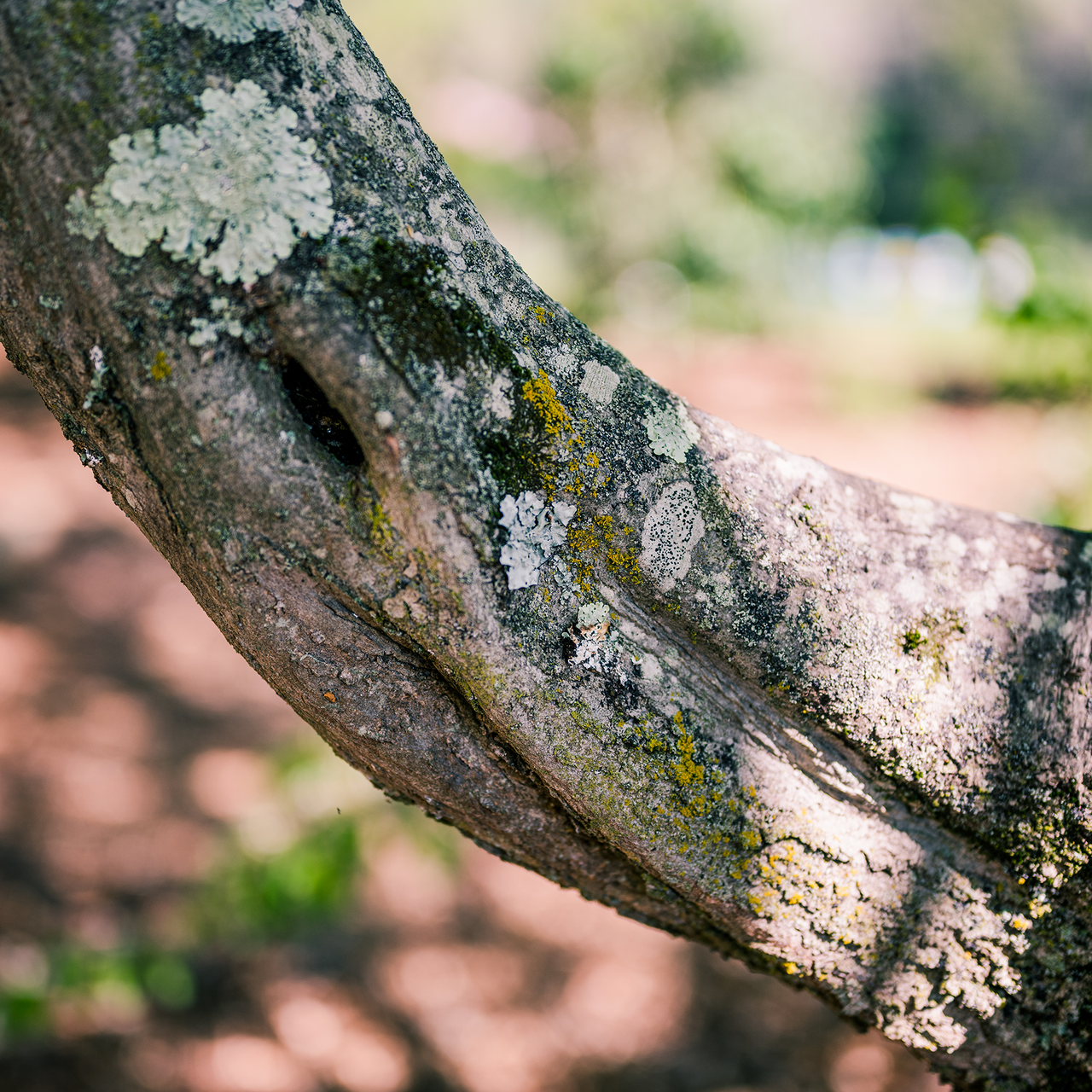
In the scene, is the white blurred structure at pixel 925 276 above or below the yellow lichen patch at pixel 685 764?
above

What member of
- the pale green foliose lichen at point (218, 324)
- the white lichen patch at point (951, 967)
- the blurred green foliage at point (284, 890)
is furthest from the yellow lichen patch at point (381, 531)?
the blurred green foliage at point (284, 890)

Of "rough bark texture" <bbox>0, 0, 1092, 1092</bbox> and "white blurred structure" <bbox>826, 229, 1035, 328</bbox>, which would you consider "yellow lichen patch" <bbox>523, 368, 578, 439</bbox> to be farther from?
"white blurred structure" <bbox>826, 229, 1035, 328</bbox>

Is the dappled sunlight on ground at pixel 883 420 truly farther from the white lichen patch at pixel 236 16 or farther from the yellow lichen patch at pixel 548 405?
the white lichen patch at pixel 236 16

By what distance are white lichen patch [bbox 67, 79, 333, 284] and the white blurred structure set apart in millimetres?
6843

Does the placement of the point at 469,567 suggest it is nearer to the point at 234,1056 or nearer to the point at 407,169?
the point at 407,169

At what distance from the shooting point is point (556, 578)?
3.18ft

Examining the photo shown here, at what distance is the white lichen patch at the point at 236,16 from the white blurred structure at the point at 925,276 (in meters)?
6.79

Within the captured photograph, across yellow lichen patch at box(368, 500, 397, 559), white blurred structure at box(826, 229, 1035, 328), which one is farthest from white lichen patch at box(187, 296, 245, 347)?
white blurred structure at box(826, 229, 1035, 328)

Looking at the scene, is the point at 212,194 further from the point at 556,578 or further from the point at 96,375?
the point at 556,578

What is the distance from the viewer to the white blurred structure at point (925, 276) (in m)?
6.49

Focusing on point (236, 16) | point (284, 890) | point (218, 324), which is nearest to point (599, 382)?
point (218, 324)

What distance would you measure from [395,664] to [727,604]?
1.41 ft

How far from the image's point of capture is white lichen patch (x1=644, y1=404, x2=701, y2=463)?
1.02 metres

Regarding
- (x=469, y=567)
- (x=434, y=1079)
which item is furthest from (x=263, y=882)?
(x=469, y=567)
